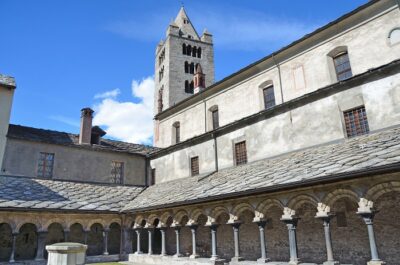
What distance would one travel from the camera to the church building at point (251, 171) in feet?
35.4

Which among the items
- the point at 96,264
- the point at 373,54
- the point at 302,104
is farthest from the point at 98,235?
the point at 373,54

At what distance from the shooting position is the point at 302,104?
14.5 m

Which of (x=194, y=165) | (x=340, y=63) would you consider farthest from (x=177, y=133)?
(x=340, y=63)

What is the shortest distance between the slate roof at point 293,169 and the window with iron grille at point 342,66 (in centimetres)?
346

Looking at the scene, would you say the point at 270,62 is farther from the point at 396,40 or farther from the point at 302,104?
the point at 396,40

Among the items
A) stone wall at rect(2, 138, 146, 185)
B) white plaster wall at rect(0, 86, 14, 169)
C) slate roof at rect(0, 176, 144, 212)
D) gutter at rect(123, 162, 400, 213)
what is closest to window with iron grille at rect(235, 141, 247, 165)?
gutter at rect(123, 162, 400, 213)

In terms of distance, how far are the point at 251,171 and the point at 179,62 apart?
31.1m

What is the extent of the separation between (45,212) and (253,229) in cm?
1010

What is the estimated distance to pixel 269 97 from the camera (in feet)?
57.4

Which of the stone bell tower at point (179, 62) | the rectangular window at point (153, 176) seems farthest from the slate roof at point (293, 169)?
the stone bell tower at point (179, 62)

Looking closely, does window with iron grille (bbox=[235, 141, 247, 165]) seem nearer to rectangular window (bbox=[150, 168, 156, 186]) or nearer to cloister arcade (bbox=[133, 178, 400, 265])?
cloister arcade (bbox=[133, 178, 400, 265])

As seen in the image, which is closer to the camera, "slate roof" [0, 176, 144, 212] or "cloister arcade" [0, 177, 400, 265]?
"cloister arcade" [0, 177, 400, 265]

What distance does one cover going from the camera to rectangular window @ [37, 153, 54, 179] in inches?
758

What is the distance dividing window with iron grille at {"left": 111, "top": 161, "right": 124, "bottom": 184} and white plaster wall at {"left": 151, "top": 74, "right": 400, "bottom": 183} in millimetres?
6096
